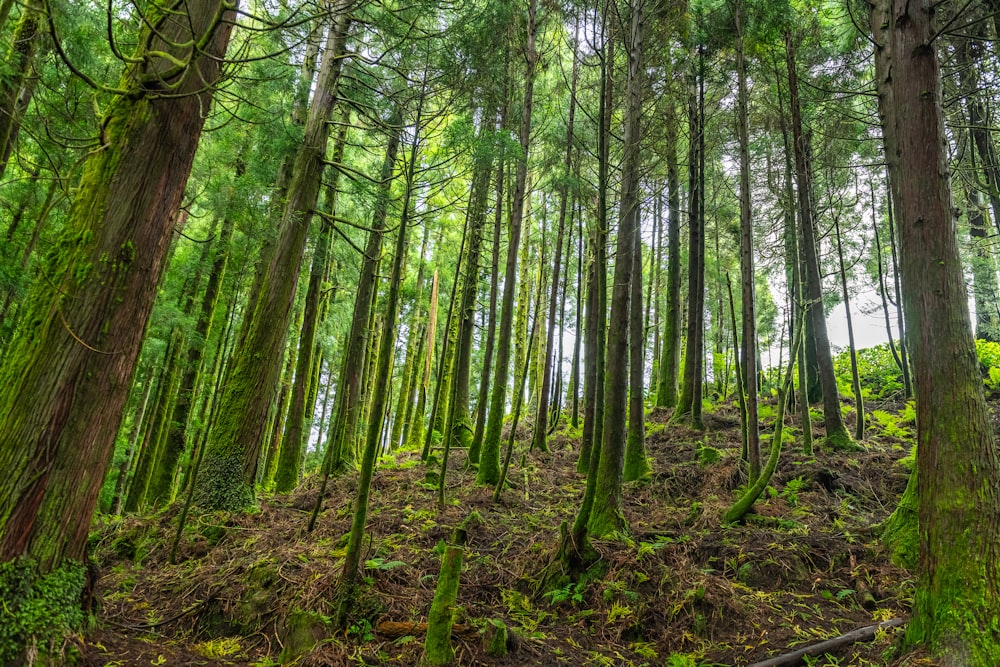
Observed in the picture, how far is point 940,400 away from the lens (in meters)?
3.07

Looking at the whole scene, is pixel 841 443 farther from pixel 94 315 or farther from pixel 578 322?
pixel 94 315

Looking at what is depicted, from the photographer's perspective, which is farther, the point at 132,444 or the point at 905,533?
the point at 132,444

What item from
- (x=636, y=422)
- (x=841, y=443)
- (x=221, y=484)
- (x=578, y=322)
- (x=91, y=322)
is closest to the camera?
(x=91, y=322)

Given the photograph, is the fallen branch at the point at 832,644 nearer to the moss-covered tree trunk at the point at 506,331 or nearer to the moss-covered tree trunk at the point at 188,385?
the moss-covered tree trunk at the point at 506,331

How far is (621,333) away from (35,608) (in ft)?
16.9

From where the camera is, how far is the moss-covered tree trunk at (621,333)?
539cm

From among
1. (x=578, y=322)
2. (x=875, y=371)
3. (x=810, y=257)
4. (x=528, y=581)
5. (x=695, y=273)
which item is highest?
(x=695, y=273)

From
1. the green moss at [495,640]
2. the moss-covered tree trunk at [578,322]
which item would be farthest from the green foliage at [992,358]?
the green moss at [495,640]

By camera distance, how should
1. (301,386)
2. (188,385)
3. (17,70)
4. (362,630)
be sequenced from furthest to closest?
(188,385), (301,386), (17,70), (362,630)

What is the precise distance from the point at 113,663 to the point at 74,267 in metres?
2.42

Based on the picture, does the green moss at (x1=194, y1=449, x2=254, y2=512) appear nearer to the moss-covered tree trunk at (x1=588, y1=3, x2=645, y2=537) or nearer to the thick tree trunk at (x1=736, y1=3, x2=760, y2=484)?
the moss-covered tree trunk at (x1=588, y1=3, x2=645, y2=537)

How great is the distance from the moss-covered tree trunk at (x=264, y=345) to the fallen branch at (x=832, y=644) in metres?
5.82

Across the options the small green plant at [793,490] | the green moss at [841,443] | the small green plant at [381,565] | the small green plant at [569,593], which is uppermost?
the green moss at [841,443]

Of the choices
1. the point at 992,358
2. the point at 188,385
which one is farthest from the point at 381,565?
the point at 992,358
